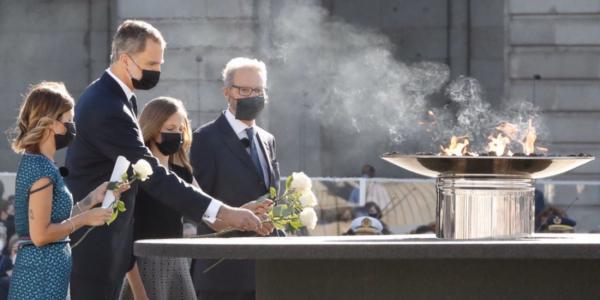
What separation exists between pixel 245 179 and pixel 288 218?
42.2 inches

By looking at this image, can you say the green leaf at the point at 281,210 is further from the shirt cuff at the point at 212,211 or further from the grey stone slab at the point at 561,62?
A: the grey stone slab at the point at 561,62

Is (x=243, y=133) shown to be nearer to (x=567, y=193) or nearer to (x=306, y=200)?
(x=306, y=200)

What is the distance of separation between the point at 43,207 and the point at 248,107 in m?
2.10

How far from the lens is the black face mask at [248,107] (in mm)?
8023

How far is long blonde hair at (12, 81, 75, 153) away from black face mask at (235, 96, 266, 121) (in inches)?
71.9

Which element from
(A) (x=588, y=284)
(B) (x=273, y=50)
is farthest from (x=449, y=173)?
(B) (x=273, y=50)

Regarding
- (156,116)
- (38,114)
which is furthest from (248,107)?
(38,114)

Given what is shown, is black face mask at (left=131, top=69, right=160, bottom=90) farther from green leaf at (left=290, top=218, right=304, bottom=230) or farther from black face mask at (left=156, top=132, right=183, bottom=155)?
green leaf at (left=290, top=218, right=304, bottom=230)

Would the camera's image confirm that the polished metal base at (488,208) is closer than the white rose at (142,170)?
No

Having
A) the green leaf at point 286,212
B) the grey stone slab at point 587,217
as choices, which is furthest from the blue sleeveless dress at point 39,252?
the grey stone slab at point 587,217

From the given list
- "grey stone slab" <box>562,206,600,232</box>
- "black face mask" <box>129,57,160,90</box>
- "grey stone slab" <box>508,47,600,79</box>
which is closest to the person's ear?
"black face mask" <box>129,57,160,90</box>

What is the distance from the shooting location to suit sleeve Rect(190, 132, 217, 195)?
796 cm

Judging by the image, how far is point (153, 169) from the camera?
6848 millimetres

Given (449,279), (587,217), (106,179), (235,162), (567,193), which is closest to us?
(449,279)
